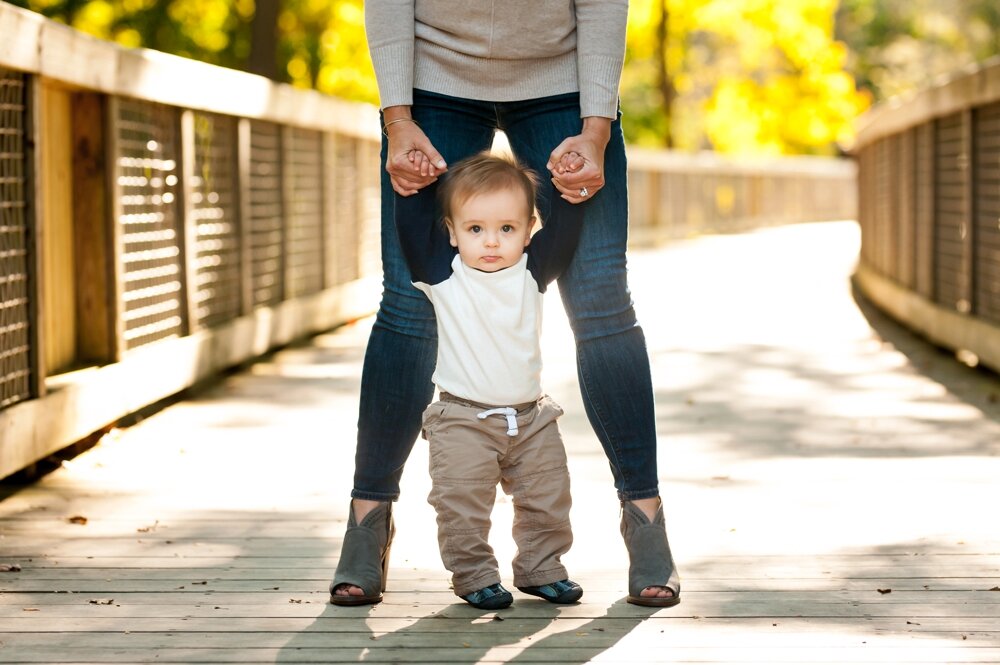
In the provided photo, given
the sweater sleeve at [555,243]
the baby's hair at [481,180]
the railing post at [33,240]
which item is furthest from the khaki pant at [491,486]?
the railing post at [33,240]

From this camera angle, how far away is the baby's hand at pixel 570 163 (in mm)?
3277

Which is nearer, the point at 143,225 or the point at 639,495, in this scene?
the point at 639,495

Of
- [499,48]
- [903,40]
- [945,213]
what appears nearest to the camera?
[499,48]

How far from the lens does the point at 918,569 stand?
3713 millimetres

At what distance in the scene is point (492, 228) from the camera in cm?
332

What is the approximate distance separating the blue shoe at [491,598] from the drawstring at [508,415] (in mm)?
315

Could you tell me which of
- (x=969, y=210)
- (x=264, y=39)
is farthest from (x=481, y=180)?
(x=264, y=39)

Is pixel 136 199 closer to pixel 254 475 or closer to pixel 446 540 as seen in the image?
pixel 254 475

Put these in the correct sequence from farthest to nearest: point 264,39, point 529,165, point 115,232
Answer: point 264,39, point 115,232, point 529,165

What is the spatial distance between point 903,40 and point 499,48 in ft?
185

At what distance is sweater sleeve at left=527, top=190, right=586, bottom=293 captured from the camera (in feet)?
11.0

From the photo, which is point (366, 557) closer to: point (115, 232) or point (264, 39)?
point (115, 232)

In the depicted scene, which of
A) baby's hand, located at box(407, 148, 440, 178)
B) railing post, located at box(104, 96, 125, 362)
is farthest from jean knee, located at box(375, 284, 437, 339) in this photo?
railing post, located at box(104, 96, 125, 362)

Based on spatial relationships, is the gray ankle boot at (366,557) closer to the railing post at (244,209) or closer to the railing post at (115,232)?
the railing post at (115,232)
